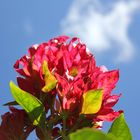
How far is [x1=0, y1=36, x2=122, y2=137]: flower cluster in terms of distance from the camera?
3.42ft

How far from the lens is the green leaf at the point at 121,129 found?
75 centimetres

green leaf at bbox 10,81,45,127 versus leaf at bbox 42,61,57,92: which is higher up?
leaf at bbox 42,61,57,92

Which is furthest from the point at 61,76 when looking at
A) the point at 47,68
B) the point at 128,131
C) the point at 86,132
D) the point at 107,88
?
the point at 86,132

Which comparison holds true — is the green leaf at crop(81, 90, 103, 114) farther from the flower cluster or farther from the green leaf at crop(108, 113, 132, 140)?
the green leaf at crop(108, 113, 132, 140)

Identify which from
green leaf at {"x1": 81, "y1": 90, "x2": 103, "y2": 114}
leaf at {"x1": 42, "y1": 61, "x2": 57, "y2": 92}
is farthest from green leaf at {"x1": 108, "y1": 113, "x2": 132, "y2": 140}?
leaf at {"x1": 42, "y1": 61, "x2": 57, "y2": 92}

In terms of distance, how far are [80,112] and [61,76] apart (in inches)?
5.3

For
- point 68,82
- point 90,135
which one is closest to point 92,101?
point 68,82

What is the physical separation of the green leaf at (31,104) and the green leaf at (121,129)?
0.27 m

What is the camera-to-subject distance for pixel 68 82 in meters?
1.05

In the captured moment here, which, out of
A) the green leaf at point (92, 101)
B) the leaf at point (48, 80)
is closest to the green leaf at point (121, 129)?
the green leaf at point (92, 101)

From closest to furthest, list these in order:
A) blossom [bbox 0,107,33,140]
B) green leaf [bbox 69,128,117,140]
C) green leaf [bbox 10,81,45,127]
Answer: green leaf [bbox 69,128,117,140] < green leaf [bbox 10,81,45,127] < blossom [bbox 0,107,33,140]

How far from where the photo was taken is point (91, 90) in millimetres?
998

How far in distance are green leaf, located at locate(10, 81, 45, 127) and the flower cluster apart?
0.13 ft

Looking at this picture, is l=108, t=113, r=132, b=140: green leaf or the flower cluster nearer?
l=108, t=113, r=132, b=140: green leaf
